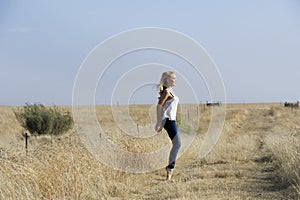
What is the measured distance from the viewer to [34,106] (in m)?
21.5

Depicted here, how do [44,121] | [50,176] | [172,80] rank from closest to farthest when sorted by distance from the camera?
[50,176] → [172,80] → [44,121]

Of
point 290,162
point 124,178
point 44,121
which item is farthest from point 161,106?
point 44,121

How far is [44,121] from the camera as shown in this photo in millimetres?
20344

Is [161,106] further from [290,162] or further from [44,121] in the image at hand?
[44,121]

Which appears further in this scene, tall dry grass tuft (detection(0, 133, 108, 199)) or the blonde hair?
the blonde hair

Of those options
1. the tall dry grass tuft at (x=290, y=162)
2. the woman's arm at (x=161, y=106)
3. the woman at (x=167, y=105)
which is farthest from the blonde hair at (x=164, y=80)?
the tall dry grass tuft at (x=290, y=162)

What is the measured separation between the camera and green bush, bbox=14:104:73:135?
2023cm

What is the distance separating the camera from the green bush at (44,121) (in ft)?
66.4

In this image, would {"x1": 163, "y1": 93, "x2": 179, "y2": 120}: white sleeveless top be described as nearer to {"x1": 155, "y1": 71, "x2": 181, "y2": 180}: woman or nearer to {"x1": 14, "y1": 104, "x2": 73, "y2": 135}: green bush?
{"x1": 155, "y1": 71, "x2": 181, "y2": 180}: woman

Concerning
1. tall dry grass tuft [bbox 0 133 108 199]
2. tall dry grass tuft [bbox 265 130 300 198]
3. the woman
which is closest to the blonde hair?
the woman

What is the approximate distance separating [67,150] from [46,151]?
461 mm

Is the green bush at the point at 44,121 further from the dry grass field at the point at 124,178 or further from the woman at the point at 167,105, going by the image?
the woman at the point at 167,105

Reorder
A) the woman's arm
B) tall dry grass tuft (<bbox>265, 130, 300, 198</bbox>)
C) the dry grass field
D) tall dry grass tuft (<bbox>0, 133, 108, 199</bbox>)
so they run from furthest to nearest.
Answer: the woman's arm
tall dry grass tuft (<bbox>265, 130, 300, 198</bbox>)
the dry grass field
tall dry grass tuft (<bbox>0, 133, 108, 199</bbox>)

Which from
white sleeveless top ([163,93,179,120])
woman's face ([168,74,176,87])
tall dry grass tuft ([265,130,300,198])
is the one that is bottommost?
tall dry grass tuft ([265,130,300,198])
